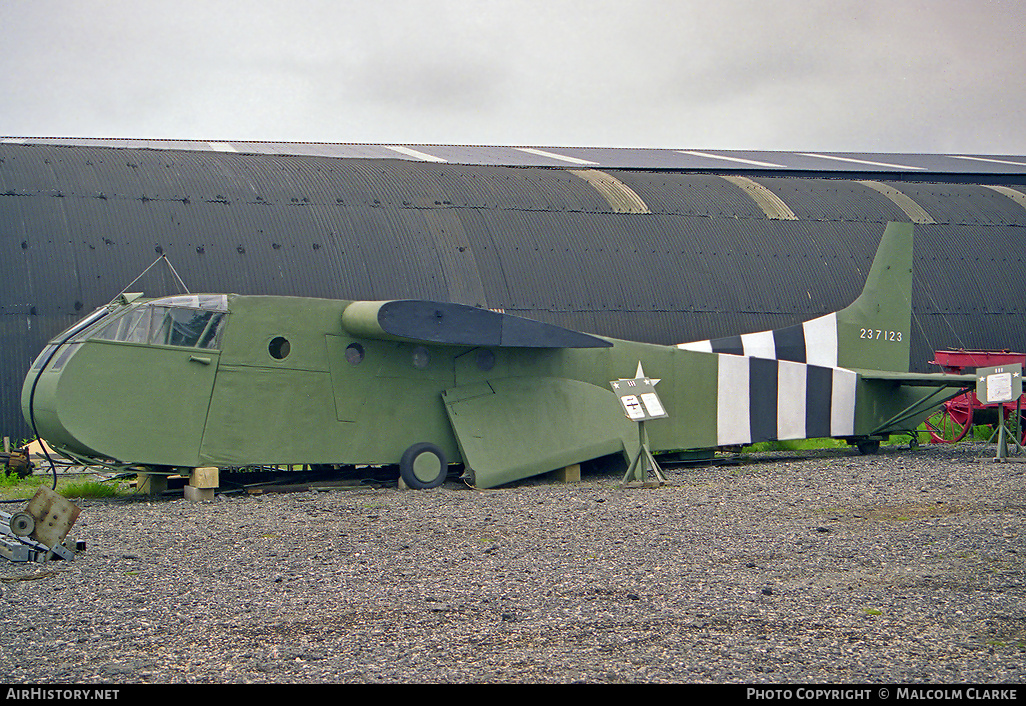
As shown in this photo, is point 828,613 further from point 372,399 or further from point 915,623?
point 372,399

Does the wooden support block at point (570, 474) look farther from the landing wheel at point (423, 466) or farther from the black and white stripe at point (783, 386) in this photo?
the black and white stripe at point (783, 386)

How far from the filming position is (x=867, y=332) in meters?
16.0

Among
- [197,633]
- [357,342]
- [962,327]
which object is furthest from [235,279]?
[962,327]

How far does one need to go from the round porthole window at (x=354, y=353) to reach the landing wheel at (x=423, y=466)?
1.25 metres

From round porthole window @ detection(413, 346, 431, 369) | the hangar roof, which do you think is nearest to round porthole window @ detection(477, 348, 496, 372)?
round porthole window @ detection(413, 346, 431, 369)

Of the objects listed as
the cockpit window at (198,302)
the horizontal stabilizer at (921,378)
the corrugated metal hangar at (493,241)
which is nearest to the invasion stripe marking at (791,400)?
the horizontal stabilizer at (921,378)

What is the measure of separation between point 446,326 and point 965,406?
11830mm

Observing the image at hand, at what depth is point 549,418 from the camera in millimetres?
12750

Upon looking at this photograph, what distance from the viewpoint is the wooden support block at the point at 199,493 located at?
10914 mm

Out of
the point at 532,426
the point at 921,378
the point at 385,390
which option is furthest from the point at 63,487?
the point at 921,378

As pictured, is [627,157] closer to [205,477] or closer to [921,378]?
[921,378]

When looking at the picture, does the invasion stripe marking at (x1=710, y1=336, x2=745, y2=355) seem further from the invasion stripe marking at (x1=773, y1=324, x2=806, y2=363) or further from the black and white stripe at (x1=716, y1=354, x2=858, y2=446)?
the black and white stripe at (x1=716, y1=354, x2=858, y2=446)

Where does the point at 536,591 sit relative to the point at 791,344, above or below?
below

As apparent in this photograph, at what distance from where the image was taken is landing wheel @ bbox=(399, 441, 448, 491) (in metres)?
11.9
